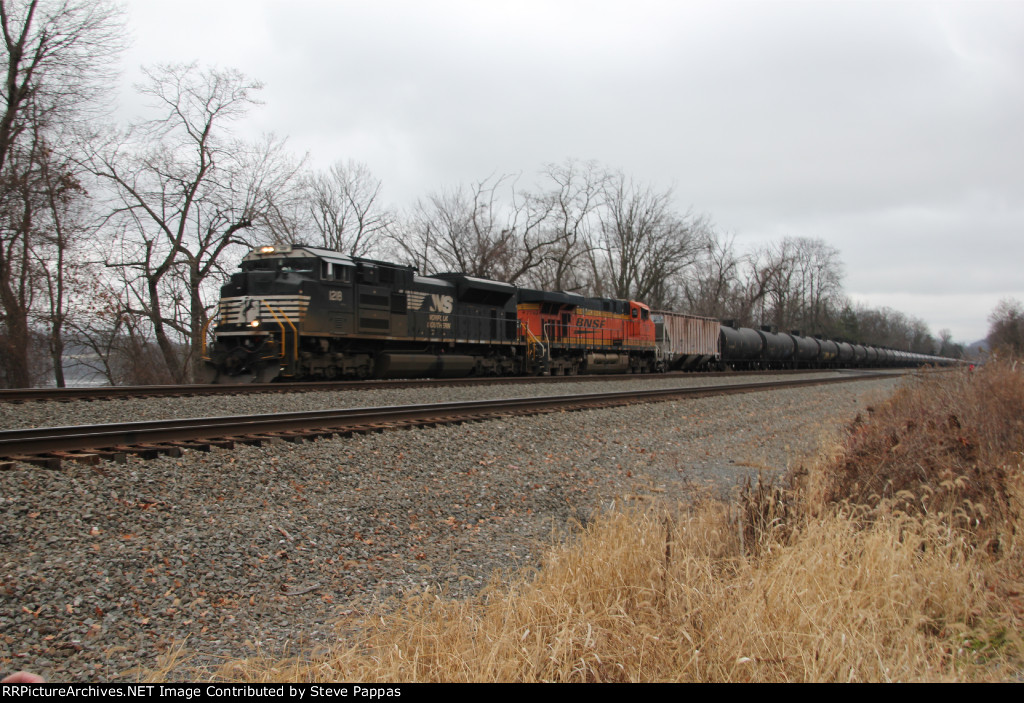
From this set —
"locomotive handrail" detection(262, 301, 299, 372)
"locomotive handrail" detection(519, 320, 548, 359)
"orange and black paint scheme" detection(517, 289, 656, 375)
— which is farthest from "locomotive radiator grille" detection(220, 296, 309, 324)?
"orange and black paint scheme" detection(517, 289, 656, 375)

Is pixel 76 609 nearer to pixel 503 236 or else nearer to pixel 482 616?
pixel 482 616

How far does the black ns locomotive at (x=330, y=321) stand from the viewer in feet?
47.2

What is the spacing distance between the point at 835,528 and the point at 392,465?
3.97 metres

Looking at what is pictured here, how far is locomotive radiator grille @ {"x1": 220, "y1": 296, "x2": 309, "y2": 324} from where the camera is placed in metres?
14.4

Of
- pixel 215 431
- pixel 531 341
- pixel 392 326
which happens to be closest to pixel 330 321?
pixel 392 326

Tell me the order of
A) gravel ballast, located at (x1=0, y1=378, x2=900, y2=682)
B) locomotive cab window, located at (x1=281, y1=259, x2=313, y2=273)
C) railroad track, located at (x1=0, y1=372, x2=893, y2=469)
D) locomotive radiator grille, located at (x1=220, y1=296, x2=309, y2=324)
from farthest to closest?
1. locomotive cab window, located at (x1=281, y1=259, x2=313, y2=273)
2. locomotive radiator grille, located at (x1=220, y1=296, x2=309, y2=324)
3. railroad track, located at (x1=0, y1=372, x2=893, y2=469)
4. gravel ballast, located at (x1=0, y1=378, x2=900, y2=682)

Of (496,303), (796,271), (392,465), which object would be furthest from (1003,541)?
(796,271)

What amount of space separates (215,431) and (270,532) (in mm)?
2801

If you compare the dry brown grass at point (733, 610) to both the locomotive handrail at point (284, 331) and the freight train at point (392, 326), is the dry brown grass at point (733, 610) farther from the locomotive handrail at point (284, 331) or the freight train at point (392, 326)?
the freight train at point (392, 326)

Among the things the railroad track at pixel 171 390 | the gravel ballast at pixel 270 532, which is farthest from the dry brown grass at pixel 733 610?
the railroad track at pixel 171 390

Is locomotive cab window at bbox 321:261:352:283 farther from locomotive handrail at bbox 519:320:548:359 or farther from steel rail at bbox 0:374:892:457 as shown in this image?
locomotive handrail at bbox 519:320:548:359

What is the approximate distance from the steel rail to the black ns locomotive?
6182 mm

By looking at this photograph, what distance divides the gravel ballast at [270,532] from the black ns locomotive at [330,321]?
20.9ft

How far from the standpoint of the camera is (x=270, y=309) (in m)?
14.4
